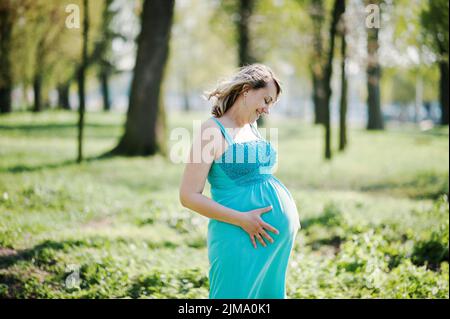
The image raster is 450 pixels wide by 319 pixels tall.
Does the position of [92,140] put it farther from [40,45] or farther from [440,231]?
[440,231]

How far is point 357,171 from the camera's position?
14.8 m

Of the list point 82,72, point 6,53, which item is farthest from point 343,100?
point 6,53

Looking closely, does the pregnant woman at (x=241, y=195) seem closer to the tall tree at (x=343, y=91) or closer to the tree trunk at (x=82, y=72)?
the tree trunk at (x=82, y=72)

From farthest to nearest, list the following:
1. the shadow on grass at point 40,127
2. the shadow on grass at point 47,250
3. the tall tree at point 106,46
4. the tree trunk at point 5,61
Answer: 1. the tall tree at point 106,46
2. the shadow on grass at point 40,127
3. the tree trunk at point 5,61
4. the shadow on grass at point 47,250

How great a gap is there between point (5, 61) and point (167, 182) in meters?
9.74

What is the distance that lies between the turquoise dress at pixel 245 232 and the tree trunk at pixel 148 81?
12.0 meters

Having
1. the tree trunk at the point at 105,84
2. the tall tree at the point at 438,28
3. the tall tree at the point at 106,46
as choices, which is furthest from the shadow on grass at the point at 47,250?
the tree trunk at the point at 105,84

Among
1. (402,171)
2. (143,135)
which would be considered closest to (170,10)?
(143,135)

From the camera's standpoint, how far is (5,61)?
706 inches

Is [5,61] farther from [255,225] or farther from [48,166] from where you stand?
[255,225]

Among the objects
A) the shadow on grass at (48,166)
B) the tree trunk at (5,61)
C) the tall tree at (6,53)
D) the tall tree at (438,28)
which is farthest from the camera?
the tree trunk at (5,61)

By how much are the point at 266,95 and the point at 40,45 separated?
745 inches

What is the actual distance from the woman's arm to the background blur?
789mm

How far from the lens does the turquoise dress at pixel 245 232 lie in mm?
3004
